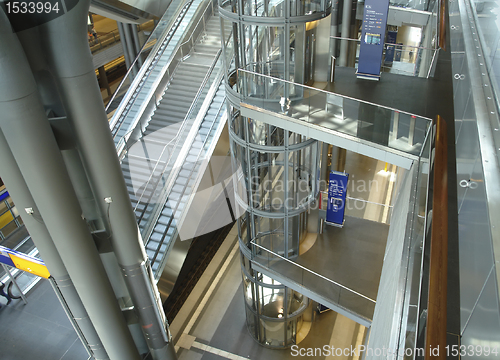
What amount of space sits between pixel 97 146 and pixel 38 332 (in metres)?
6.60

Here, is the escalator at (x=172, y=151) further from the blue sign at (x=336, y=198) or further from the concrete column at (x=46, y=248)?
the blue sign at (x=336, y=198)

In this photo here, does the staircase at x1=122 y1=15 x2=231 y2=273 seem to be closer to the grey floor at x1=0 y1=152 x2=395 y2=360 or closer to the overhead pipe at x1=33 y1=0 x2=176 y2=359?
the overhead pipe at x1=33 y1=0 x2=176 y2=359

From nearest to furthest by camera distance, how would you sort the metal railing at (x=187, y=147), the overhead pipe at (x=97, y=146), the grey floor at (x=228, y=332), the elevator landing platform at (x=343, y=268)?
the overhead pipe at (x=97, y=146) → the elevator landing platform at (x=343, y=268) → the metal railing at (x=187, y=147) → the grey floor at (x=228, y=332)

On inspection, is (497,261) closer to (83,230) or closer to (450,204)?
(450,204)

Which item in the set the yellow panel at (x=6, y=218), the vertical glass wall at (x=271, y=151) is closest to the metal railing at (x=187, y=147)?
the vertical glass wall at (x=271, y=151)

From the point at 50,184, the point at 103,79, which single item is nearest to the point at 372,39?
the point at 50,184

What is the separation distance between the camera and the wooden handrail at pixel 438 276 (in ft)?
7.45

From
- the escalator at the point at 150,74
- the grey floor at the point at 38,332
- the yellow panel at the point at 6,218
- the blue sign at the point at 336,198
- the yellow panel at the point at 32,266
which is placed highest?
the escalator at the point at 150,74

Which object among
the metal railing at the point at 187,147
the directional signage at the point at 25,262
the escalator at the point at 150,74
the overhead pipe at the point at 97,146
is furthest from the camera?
the escalator at the point at 150,74

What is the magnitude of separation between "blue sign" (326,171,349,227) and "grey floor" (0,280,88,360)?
6.81 meters

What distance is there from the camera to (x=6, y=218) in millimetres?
12695

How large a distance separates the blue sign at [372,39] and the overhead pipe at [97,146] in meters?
5.38

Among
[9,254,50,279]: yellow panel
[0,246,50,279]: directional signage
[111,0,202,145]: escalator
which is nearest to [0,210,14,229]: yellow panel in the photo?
[0,246,50,279]: directional signage

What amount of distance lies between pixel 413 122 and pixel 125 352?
721cm
